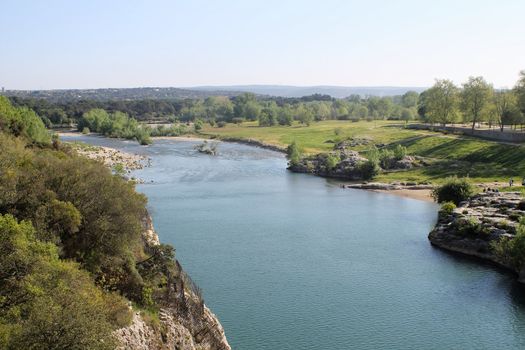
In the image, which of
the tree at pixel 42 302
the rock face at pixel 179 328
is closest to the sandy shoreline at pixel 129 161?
the rock face at pixel 179 328

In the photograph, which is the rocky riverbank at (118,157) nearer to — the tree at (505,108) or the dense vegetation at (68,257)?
the tree at (505,108)

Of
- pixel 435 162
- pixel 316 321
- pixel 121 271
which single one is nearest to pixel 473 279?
pixel 316 321

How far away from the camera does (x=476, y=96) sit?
12812cm

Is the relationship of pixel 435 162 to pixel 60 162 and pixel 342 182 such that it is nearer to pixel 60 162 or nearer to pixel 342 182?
pixel 342 182

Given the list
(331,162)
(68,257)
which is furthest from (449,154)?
(68,257)

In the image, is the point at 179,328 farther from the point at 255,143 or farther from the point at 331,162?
the point at 255,143

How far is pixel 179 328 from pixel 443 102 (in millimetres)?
122787

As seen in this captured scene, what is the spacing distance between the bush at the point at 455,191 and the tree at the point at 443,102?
67.2 metres

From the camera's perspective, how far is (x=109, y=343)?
20.9 m

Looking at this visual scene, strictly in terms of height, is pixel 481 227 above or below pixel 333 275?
above

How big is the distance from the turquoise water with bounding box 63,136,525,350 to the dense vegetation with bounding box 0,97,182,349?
10.4 meters

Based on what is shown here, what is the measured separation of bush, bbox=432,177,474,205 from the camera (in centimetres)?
7481

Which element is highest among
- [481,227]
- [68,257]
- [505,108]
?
[505,108]

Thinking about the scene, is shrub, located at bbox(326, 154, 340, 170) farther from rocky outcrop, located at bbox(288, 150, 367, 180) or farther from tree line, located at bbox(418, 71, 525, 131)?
tree line, located at bbox(418, 71, 525, 131)
